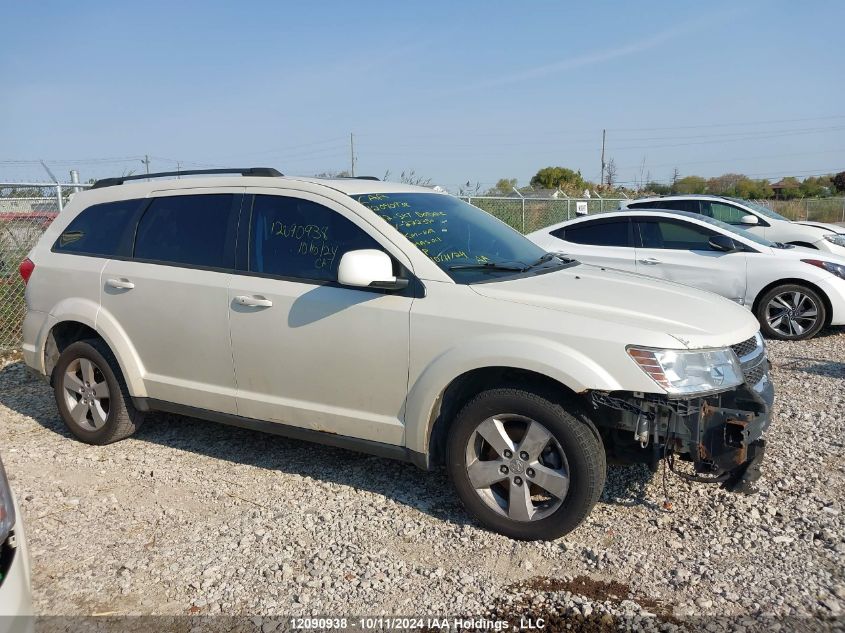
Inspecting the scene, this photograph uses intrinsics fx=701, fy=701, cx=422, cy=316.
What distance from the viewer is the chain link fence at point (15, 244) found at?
789 centimetres

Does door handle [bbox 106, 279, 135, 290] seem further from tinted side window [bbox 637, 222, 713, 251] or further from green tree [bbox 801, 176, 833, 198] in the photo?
green tree [bbox 801, 176, 833, 198]

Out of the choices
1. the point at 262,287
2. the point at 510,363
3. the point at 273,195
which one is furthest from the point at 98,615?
the point at 273,195

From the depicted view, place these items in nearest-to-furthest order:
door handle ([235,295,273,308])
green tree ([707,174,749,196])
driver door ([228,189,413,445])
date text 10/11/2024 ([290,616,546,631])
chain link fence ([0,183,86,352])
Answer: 1. date text 10/11/2024 ([290,616,546,631])
2. driver door ([228,189,413,445])
3. door handle ([235,295,273,308])
4. chain link fence ([0,183,86,352])
5. green tree ([707,174,749,196])

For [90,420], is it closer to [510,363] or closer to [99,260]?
[99,260]

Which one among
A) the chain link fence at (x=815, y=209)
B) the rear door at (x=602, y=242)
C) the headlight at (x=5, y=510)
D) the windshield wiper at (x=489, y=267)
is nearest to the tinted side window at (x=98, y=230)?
the windshield wiper at (x=489, y=267)

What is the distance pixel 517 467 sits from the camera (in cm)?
352

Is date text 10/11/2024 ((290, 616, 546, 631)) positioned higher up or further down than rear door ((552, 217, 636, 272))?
further down

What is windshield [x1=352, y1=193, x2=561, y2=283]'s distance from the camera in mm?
3939

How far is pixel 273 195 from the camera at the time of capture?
14.1ft

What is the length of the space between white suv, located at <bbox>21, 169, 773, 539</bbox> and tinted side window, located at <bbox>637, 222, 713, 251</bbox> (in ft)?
15.0

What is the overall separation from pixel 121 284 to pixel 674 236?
21.8 feet

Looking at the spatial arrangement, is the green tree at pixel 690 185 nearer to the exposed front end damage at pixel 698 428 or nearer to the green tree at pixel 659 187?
the green tree at pixel 659 187

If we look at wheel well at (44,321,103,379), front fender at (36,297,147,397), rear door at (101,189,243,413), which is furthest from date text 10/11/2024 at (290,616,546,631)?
wheel well at (44,321,103,379)

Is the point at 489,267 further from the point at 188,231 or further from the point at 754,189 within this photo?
the point at 754,189
